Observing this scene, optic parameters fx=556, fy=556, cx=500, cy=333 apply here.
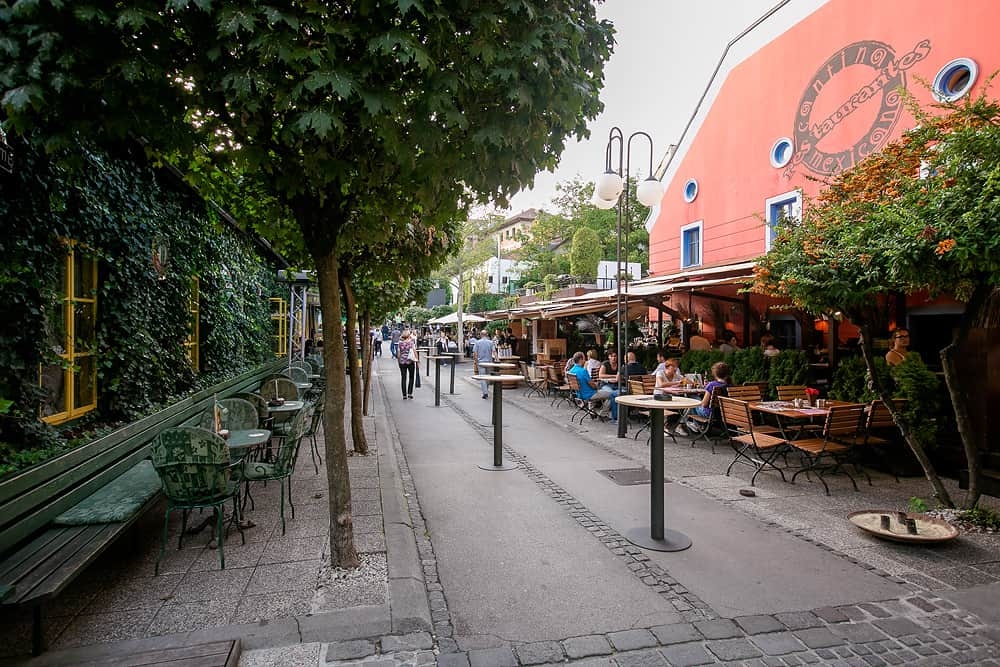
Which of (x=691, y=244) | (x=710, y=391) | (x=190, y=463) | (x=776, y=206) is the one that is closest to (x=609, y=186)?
(x=710, y=391)

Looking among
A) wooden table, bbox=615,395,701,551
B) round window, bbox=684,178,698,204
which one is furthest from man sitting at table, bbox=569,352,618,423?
round window, bbox=684,178,698,204

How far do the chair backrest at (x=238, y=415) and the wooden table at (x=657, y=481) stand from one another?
4.01m

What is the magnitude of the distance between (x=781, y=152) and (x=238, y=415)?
47.5ft

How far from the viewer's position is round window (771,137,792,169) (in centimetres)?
1435

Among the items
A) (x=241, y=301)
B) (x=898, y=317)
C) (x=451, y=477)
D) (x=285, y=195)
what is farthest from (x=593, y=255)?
(x=285, y=195)

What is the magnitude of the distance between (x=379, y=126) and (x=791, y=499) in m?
5.57

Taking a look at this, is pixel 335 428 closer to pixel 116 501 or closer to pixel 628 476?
pixel 116 501

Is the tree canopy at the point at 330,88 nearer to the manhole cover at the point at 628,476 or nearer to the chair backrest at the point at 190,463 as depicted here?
the chair backrest at the point at 190,463

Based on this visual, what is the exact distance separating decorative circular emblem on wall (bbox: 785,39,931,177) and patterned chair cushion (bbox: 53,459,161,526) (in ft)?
40.9

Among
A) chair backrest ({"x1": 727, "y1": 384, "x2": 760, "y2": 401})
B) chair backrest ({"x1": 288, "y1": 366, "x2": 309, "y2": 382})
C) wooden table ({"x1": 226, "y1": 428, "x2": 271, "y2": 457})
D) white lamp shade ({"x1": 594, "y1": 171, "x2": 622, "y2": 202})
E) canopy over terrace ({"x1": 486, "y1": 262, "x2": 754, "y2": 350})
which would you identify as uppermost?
white lamp shade ({"x1": 594, "y1": 171, "x2": 622, "y2": 202})

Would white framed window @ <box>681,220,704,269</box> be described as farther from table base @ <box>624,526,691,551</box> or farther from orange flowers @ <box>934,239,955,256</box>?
table base @ <box>624,526,691,551</box>

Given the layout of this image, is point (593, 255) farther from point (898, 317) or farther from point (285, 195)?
point (285, 195)

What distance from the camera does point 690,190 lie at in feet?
59.5

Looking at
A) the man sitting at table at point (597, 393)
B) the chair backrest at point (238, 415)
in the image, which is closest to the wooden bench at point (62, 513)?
the chair backrest at point (238, 415)
